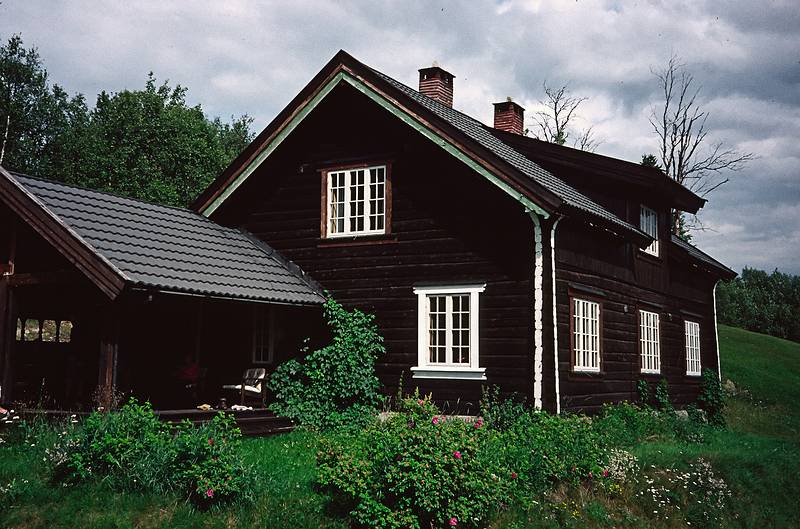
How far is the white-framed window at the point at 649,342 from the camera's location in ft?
69.6

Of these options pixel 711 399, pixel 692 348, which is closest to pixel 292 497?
pixel 711 399

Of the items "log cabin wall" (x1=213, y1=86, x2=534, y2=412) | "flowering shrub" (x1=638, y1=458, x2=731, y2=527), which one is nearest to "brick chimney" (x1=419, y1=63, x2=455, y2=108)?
"log cabin wall" (x1=213, y1=86, x2=534, y2=412)

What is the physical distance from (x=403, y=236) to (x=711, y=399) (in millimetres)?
A: 12363

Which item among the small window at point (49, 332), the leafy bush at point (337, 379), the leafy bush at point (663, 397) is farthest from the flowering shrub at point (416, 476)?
the small window at point (49, 332)

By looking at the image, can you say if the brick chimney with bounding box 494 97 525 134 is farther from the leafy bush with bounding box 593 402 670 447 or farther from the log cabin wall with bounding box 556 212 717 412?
the leafy bush with bounding box 593 402 670 447

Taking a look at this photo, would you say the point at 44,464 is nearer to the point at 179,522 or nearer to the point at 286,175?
the point at 179,522

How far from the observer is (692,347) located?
2561cm

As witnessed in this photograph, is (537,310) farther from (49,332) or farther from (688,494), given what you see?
(49,332)

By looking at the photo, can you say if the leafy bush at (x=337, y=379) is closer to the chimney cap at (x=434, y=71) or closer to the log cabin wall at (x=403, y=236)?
the log cabin wall at (x=403, y=236)

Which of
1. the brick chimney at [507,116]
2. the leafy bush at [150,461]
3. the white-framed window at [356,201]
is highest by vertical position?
the brick chimney at [507,116]

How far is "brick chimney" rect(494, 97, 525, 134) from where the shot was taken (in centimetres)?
2352

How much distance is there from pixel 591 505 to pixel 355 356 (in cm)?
671

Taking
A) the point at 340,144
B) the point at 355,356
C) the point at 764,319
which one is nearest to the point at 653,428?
the point at 355,356

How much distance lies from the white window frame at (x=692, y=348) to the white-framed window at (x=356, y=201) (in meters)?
11.2
